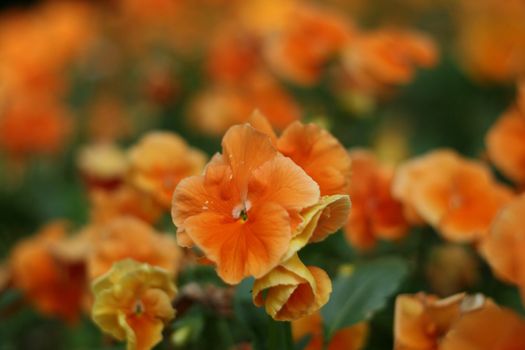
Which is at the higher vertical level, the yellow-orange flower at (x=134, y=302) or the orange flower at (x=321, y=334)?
the yellow-orange flower at (x=134, y=302)

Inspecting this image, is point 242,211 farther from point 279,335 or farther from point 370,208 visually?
point 370,208

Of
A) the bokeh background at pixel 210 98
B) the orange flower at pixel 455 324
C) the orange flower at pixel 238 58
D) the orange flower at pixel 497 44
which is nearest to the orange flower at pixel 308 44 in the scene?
the bokeh background at pixel 210 98

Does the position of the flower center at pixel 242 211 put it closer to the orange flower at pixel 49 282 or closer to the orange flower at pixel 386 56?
the orange flower at pixel 49 282

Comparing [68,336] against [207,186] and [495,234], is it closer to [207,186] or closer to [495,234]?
[207,186]

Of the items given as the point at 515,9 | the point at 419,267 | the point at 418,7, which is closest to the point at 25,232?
the point at 419,267

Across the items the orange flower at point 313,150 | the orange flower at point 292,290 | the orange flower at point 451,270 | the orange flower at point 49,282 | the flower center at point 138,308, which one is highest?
the orange flower at point 313,150

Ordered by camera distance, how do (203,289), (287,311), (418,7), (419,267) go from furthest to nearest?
(418,7), (419,267), (203,289), (287,311)
